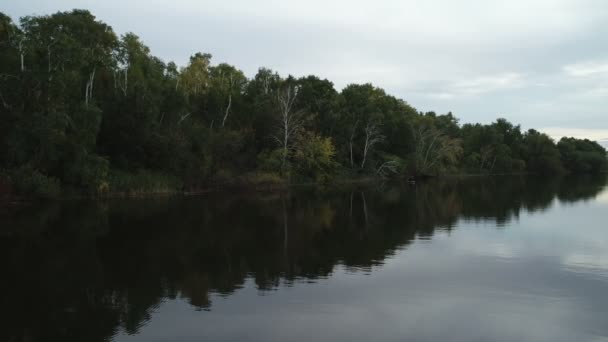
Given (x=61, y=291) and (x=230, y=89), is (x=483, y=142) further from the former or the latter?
(x=61, y=291)

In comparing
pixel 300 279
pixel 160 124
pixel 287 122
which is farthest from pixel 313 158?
pixel 300 279

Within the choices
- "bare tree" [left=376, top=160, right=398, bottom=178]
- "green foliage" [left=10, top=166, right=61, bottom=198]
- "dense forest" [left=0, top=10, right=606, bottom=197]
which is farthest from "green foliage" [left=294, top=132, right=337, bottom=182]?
"green foliage" [left=10, top=166, right=61, bottom=198]

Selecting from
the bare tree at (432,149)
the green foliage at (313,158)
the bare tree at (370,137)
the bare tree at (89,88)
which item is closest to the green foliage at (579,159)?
the bare tree at (432,149)

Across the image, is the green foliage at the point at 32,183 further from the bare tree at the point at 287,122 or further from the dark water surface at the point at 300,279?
the bare tree at the point at 287,122

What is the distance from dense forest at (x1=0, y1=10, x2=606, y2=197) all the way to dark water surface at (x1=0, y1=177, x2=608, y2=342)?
1085 cm

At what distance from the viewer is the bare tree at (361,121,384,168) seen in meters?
71.2

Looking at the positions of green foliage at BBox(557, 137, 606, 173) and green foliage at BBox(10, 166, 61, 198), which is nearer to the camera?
green foliage at BBox(10, 166, 61, 198)

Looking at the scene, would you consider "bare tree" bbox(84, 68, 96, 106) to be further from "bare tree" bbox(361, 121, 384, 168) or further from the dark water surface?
"bare tree" bbox(361, 121, 384, 168)

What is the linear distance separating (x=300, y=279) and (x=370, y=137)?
210 feet

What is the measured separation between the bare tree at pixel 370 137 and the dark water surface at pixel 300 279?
44512 mm

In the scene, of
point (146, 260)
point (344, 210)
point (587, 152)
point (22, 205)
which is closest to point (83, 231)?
point (146, 260)

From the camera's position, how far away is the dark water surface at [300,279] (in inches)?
401

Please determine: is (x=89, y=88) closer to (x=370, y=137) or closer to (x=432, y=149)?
(x=370, y=137)

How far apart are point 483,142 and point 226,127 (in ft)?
240
